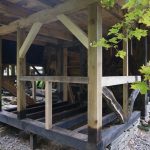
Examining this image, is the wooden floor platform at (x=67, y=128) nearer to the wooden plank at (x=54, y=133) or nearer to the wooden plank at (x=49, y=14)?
the wooden plank at (x=54, y=133)

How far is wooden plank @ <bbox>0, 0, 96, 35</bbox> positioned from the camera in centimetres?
280

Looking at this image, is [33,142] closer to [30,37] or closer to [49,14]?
[30,37]

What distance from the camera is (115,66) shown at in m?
5.35

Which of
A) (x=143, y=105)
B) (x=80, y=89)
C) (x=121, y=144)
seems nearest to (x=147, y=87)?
(x=121, y=144)

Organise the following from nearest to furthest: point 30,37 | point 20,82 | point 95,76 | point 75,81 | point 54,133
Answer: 1. point 95,76
2. point 75,81
3. point 54,133
4. point 30,37
5. point 20,82

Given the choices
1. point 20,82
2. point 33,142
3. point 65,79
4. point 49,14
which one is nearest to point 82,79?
point 65,79

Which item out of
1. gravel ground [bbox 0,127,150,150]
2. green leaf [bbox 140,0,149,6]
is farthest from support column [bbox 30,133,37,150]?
green leaf [bbox 140,0,149,6]

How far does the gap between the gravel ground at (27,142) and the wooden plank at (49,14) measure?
91.2 inches

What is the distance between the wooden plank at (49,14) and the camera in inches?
110

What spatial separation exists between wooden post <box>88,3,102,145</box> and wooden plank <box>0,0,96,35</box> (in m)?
0.23

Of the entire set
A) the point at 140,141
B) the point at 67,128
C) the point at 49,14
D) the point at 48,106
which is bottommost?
the point at 140,141

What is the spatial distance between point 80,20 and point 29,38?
3.94 feet

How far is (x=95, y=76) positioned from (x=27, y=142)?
2249mm

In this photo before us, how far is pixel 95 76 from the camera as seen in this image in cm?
262
